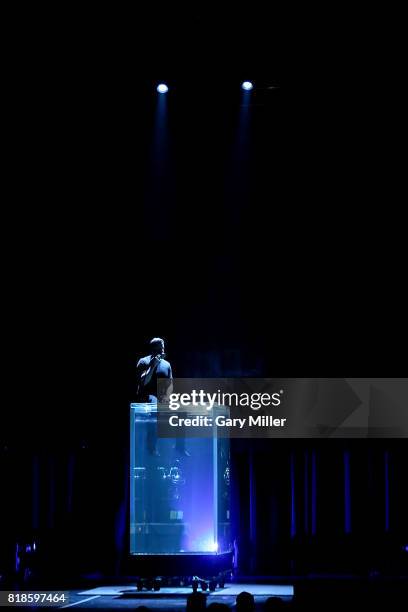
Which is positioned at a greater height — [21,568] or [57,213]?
[57,213]

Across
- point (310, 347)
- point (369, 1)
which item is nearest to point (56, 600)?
point (310, 347)

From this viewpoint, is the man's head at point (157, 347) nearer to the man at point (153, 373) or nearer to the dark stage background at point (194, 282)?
the man at point (153, 373)

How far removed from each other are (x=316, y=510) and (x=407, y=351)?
178 cm

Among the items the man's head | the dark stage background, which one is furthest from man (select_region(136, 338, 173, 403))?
the dark stage background

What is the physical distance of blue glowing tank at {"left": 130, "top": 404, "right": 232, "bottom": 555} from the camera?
7.13 m

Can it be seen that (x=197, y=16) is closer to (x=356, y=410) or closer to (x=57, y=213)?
(x=57, y=213)

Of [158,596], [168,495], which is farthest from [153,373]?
[158,596]

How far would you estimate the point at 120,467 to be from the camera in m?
9.00

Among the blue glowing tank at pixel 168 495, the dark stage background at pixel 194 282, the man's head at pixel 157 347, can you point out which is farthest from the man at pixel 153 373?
the dark stage background at pixel 194 282

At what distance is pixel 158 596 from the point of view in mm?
7250

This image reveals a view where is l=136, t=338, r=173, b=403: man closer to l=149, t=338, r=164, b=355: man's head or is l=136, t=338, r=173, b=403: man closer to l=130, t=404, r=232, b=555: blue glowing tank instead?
l=149, t=338, r=164, b=355: man's head

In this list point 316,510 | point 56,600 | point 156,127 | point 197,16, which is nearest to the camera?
point 56,600

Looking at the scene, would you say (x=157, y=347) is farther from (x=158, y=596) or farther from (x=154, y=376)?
(x=158, y=596)

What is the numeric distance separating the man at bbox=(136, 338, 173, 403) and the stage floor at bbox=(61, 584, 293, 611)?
157 cm
